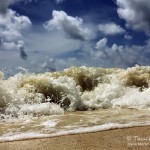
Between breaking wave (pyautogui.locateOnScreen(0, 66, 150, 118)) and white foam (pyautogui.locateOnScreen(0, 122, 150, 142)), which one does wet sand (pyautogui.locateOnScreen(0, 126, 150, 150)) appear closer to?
white foam (pyautogui.locateOnScreen(0, 122, 150, 142))

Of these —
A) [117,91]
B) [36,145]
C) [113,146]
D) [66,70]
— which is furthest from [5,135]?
[66,70]

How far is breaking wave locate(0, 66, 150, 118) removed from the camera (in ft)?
42.8

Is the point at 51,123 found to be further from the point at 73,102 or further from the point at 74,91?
the point at 74,91

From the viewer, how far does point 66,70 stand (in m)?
19.2

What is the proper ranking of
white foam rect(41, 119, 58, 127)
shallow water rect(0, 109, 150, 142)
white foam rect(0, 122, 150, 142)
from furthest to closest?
white foam rect(41, 119, 58, 127), shallow water rect(0, 109, 150, 142), white foam rect(0, 122, 150, 142)

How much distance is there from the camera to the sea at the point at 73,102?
9016 millimetres

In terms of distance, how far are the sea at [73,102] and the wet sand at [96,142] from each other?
0.40 meters

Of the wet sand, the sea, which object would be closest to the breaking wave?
the sea

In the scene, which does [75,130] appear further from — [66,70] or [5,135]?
[66,70]

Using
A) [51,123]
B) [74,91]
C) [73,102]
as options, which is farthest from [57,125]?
[74,91]

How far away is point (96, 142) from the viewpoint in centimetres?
730

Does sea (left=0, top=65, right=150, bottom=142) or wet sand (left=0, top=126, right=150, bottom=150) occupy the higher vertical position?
sea (left=0, top=65, right=150, bottom=142)

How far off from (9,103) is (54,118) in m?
2.99

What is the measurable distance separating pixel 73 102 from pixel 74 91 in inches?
47.6
